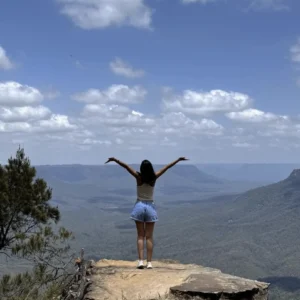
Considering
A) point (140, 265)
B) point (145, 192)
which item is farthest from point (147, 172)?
Result: point (140, 265)

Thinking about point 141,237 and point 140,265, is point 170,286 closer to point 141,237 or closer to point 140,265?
point 140,265

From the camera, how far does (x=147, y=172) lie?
9641 mm

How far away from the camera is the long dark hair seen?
9.58 metres

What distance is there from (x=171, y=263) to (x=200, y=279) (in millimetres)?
3219

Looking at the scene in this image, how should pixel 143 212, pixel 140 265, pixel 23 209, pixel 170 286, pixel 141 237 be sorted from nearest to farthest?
pixel 170 286
pixel 143 212
pixel 140 265
pixel 141 237
pixel 23 209

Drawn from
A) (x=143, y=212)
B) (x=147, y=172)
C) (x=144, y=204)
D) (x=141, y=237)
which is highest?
(x=147, y=172)

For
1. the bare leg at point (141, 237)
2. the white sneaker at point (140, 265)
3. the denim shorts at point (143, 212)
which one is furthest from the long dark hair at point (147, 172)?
the white sneaker at point (140, 265)

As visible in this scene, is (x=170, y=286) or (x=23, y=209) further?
(x=23, y=209)

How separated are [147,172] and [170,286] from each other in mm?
2651

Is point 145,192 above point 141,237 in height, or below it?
above

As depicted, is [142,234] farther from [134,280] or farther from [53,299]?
[53,299]

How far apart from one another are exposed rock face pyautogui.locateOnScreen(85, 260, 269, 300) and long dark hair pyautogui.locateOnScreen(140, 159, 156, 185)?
2.03m

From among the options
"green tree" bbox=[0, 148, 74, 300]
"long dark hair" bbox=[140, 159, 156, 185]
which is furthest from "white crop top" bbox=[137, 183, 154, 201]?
"green tree" bbox=[0, 148, 74, 300]

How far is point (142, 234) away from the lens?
998 centimetres
